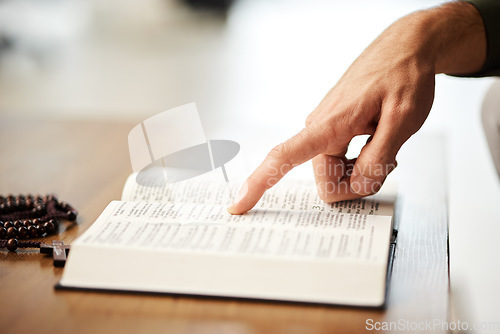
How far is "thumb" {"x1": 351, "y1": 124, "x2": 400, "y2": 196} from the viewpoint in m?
0.81

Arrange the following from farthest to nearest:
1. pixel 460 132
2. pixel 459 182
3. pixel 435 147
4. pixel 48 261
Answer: pixel 460 132
pixel 459 182
pixel 435 147
pixel 48 261

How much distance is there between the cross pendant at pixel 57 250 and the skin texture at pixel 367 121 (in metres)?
0.22

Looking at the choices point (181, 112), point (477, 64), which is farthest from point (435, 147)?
point (181, 112)

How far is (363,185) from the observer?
32.4 inches

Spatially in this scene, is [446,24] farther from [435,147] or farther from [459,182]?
[459,182]

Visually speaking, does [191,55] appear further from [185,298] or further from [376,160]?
[185,298]

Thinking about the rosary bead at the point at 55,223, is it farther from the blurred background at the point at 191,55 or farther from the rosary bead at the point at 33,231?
the blurred background at the point at 191,55

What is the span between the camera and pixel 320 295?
0.63 m

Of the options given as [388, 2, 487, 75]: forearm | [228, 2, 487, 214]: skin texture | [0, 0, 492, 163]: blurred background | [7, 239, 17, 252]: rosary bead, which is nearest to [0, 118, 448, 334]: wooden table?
[7, 239, 17, 252]: rosary bead

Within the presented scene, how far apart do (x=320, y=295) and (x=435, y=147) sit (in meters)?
0.72

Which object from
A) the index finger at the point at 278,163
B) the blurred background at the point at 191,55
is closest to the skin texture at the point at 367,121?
the index finger at the point at 278,163

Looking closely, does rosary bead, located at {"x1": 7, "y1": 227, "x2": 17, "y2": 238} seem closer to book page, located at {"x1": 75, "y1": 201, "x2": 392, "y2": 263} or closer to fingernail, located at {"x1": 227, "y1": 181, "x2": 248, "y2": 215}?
book page, located at {"x1": 75, "y1": 201, "x2": 392, "y2": 263}

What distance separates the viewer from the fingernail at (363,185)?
0.82 meters

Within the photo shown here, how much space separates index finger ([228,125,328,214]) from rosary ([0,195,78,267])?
24 cm
